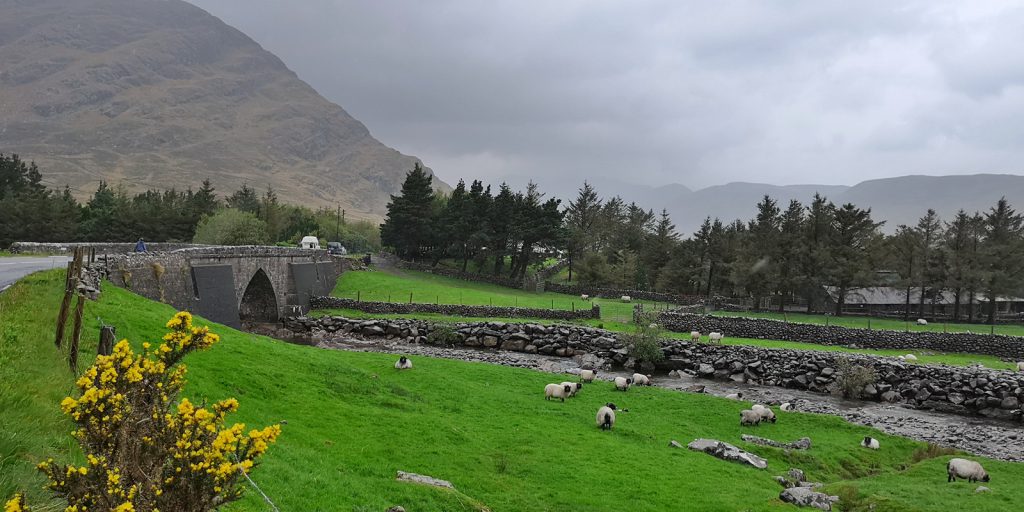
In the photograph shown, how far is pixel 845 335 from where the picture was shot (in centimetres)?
5362

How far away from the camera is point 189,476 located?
20.7 ft

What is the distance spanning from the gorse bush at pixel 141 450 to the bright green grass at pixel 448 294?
188ft

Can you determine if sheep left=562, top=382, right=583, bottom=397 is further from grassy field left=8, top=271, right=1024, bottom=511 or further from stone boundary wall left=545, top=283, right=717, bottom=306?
stone boundary wall left=545, top=283, right=717, bottom=306

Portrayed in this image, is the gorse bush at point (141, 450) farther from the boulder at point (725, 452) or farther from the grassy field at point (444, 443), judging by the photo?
the boulder at point (725, 452)

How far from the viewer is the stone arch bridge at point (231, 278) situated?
35344 millimetres

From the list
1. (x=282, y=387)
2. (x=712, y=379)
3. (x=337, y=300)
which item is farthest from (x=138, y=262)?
(x=712, y=379)

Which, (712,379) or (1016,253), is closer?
(712,379)

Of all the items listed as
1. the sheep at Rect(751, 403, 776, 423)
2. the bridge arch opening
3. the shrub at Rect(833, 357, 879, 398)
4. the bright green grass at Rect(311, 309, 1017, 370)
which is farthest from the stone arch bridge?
the shrub at Rect(833, 357, 879, 398)

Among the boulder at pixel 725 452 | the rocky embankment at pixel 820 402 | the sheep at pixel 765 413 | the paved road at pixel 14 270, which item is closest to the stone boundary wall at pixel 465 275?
the rocky embankment at pixel 820 402

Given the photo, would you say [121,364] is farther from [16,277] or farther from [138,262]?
[138,262]

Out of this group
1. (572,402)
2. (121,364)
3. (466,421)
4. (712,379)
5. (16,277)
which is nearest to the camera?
(121,364)

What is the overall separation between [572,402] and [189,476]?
2450 cm

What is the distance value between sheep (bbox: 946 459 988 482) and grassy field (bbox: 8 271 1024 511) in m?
0.60

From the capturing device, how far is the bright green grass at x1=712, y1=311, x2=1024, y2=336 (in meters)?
57.8
